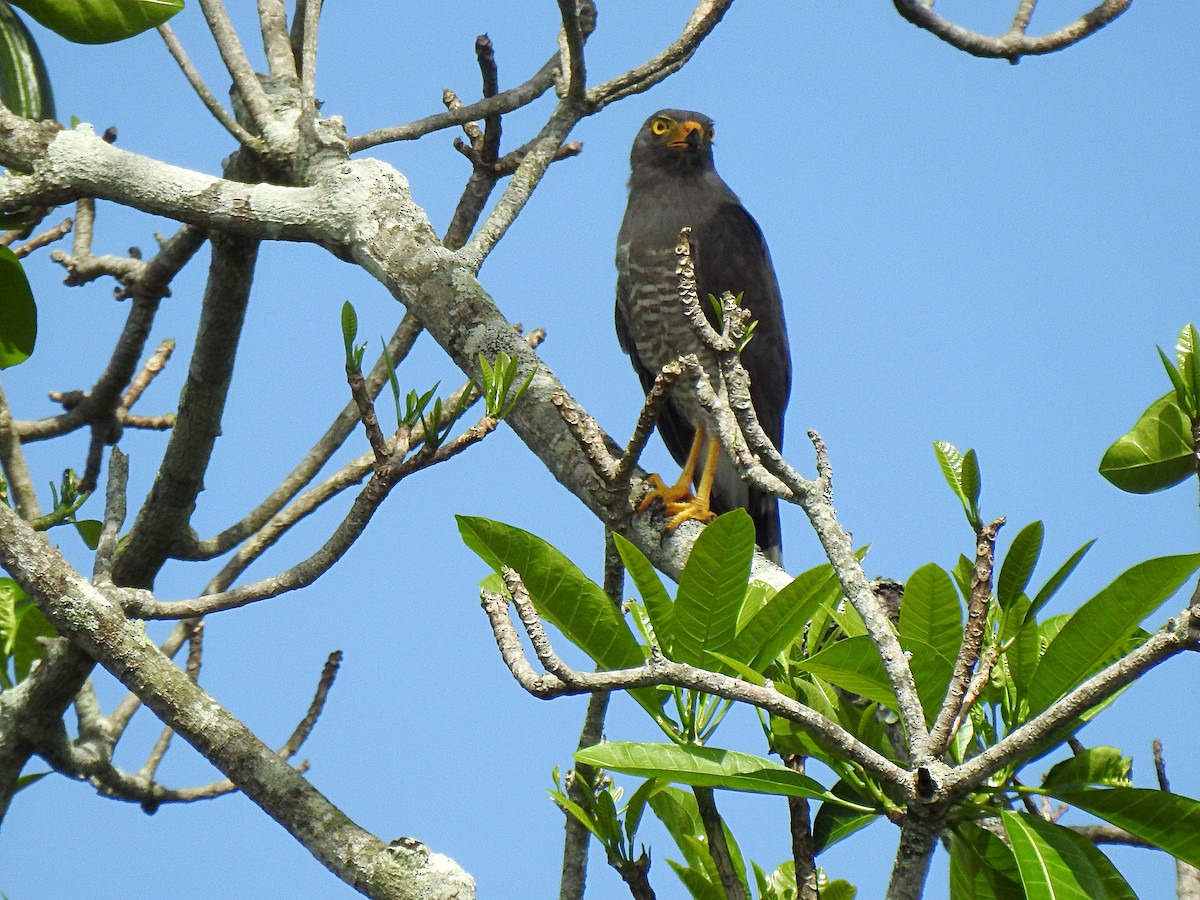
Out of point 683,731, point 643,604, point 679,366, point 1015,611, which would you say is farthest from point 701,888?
point 679,366

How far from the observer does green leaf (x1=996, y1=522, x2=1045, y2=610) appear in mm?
1874

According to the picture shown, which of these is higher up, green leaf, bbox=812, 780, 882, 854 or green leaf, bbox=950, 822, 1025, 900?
green leaf, bbox=812, 780, 882, 854

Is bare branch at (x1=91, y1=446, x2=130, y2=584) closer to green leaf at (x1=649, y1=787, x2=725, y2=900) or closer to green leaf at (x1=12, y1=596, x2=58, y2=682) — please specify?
green leaf at (x1=12, y1=596, x2=58, y2=682)

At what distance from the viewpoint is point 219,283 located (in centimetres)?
337

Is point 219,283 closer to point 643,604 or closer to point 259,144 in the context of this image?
point 259,144

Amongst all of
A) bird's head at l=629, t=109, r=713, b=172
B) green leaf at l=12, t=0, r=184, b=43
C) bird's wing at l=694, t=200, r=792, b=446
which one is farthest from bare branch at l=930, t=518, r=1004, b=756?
bird's head at l=629, t=109, r=713, b=172

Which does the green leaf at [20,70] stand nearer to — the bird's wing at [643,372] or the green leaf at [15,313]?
the green leaf at [15,313]

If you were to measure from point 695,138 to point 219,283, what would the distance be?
309cm

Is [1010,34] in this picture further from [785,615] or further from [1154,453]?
[785,615]

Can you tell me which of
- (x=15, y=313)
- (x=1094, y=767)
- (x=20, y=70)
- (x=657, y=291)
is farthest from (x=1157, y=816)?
(x=657, y=291)

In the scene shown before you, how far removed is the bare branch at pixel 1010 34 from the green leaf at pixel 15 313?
2.47m

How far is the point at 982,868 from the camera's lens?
1.91m

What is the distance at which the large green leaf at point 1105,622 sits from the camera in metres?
1.69

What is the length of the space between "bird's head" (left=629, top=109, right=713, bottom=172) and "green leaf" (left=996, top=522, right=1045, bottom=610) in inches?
165
